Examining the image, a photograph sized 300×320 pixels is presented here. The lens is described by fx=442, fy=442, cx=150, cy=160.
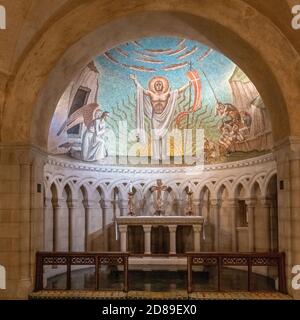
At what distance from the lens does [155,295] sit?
834 centimetres

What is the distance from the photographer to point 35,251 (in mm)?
8766

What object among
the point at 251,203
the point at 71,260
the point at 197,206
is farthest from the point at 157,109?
the point at 71,260

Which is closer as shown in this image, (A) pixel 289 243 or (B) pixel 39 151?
(A) pixel 289 243

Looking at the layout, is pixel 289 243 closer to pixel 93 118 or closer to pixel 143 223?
pixel 143 223

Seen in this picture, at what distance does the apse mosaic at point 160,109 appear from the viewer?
44.2 feet

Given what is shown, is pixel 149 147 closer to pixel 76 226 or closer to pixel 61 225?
pixel 76 226

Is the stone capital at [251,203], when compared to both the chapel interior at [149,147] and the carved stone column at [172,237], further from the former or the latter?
the carved stone column at [172,237]

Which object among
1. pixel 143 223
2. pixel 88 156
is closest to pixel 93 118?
pixel 88 156

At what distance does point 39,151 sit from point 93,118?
5.26 meters

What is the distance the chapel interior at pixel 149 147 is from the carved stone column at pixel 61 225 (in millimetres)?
42

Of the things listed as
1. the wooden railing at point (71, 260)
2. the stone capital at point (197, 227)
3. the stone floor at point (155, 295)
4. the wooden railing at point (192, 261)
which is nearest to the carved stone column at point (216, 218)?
the stone capital at point (197, 227)

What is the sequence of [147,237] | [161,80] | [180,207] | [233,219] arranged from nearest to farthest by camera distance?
[147,237], [233,219], [161,80], [180,207]

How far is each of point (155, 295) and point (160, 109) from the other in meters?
8.20
